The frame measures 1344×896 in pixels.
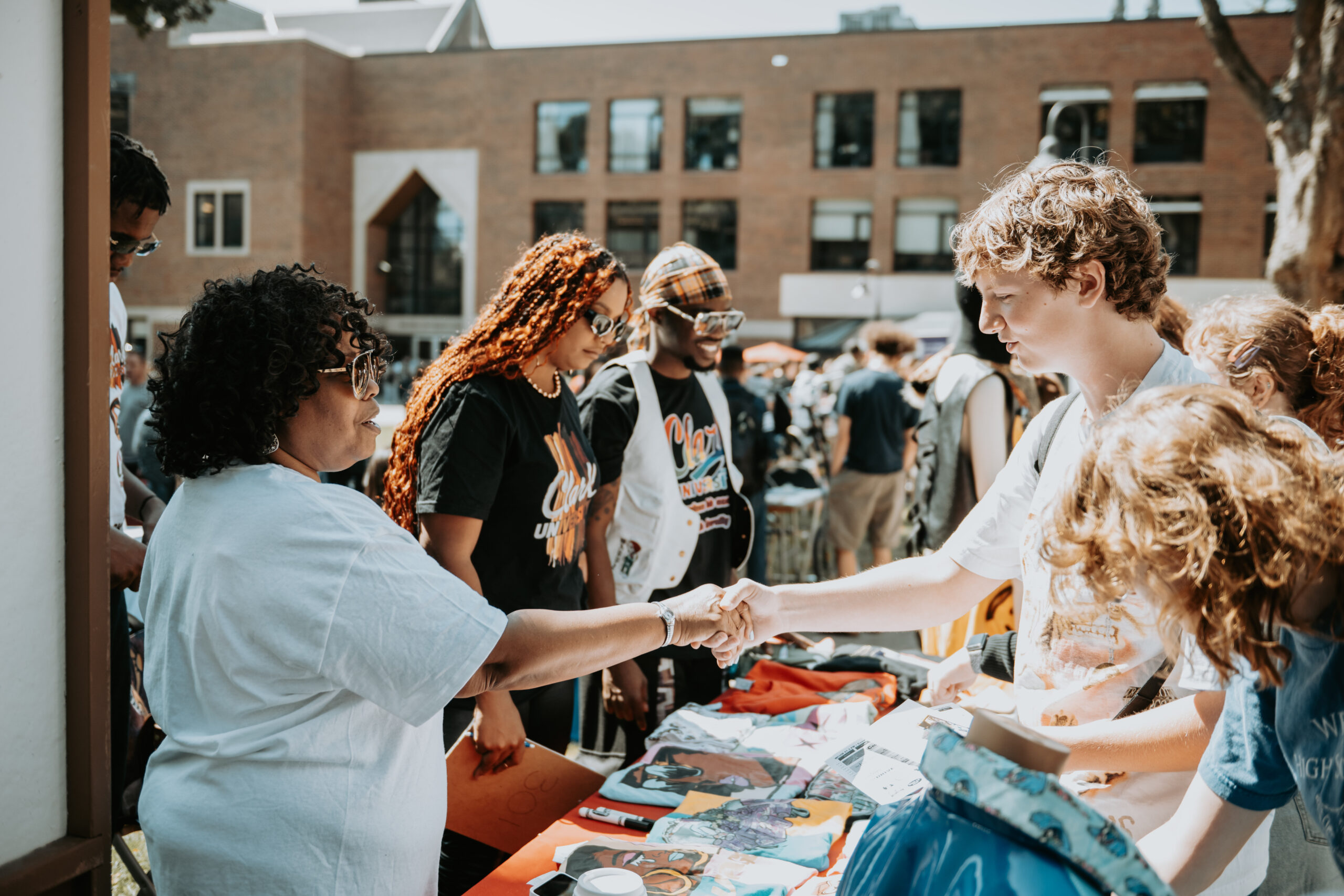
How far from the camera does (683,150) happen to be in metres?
28.7

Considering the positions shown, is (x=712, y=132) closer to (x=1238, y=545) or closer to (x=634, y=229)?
(x=634, y=229)

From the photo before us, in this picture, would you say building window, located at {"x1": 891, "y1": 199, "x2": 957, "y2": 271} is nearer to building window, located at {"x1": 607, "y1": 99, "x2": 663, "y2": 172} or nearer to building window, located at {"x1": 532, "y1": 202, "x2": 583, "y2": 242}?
building window, located at {"x1": 607, "y1": 99, "x2": 663, "y2": 172}

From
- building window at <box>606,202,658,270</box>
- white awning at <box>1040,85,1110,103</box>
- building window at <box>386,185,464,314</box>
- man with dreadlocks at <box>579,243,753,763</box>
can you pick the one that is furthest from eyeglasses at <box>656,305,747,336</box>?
building window at <box>386,185,464,314</box>

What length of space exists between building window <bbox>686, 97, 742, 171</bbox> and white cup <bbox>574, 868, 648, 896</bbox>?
28520 millimetres

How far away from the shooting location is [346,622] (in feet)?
4.51

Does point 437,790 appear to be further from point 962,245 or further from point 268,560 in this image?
point 962,245

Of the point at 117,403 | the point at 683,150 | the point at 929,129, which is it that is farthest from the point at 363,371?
the point at 683,150

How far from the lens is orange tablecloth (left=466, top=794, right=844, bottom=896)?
1808 mm

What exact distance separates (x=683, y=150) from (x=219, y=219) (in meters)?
14.3

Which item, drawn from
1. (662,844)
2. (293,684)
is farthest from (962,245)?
(293,684)

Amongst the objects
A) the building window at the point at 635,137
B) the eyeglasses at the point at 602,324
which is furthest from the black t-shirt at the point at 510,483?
the building window at the point at 635,137

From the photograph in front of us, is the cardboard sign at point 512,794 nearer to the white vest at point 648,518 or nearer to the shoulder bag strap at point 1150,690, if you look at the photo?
the white vest at point 648,518

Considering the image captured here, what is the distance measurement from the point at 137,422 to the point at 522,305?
5.78m

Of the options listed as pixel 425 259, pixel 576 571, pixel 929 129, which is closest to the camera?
pixel 576 571
